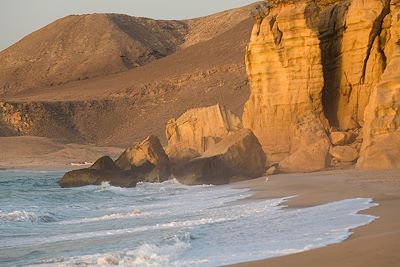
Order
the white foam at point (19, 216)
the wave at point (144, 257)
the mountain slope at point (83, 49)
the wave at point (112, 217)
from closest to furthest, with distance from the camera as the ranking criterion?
the wave at point (144, 257)
the wave at point (112, 217)
the white foam at point (19, 216)
the mountain slope at point (83, 49)

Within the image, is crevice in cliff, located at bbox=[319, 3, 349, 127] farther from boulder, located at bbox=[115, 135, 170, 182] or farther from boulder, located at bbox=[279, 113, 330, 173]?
boulder, located at bbox=[115, 135, 170, 182]

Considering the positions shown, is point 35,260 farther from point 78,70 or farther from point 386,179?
point 78,70

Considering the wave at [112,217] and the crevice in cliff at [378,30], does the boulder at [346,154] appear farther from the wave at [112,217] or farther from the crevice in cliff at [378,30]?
the wave at [112,217]

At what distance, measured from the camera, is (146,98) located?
10356cm

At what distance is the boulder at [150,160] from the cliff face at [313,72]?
503 centimetres

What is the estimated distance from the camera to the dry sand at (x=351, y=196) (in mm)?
9766

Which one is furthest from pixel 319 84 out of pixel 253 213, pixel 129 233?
pixel 129 233

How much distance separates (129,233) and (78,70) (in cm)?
12574

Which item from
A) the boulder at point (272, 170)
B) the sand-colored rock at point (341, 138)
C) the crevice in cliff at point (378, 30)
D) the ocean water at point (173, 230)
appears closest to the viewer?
the ocean water at point (173, 230)

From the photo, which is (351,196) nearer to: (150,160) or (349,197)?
(349,197)

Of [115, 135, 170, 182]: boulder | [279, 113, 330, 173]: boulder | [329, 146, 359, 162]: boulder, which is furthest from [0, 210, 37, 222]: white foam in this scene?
[115, 135, 170, 182]: boulder

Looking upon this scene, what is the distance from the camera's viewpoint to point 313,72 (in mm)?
29703

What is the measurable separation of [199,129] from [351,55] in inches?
477

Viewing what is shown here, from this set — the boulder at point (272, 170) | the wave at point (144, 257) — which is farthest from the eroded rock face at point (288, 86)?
the wave at point (144, 257)
